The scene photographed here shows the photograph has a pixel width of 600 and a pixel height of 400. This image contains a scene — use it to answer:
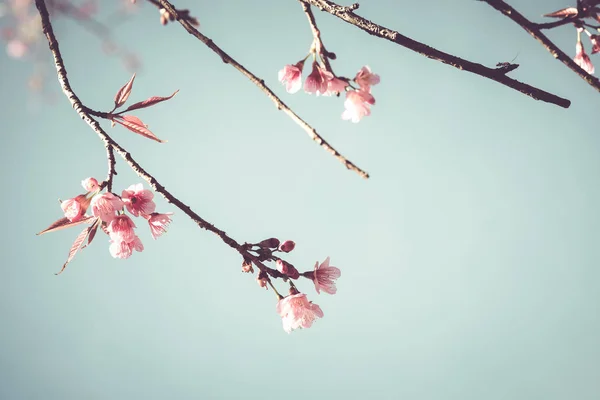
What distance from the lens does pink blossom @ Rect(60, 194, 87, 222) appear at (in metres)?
0.78

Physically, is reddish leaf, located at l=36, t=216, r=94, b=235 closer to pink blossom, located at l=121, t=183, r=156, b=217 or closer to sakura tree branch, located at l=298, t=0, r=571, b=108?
pink blossom, located at l=121, t=183, r=156, b=217

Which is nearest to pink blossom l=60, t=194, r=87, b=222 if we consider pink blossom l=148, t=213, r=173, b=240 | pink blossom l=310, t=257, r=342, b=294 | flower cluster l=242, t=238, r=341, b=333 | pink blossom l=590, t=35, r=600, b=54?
pink blossom l=148, t=213, r=173, b=240

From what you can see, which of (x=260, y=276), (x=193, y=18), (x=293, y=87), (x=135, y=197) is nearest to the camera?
(x=193, y=18)

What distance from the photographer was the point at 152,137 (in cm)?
82

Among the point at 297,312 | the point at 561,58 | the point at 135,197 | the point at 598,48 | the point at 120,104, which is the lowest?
the point at 297,312

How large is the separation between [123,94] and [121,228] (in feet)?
0.97

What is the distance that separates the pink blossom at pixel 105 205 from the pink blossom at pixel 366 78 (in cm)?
59

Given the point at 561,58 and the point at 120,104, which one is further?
the point at 120,104

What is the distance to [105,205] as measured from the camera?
77cm

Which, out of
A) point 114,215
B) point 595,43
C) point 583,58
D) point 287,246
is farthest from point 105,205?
point 583,58

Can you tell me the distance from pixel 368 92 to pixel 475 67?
1.27 feet

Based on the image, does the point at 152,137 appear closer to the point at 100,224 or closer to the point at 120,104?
the point at 120,104

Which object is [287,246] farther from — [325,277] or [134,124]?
[134,124]

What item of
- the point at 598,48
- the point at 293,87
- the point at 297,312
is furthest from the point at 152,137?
the point at 598,48
